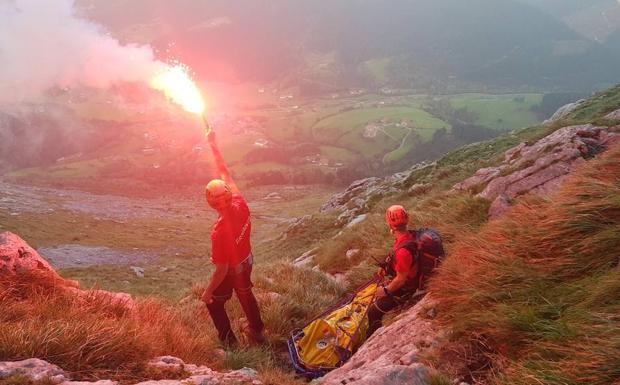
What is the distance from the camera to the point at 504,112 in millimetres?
178250

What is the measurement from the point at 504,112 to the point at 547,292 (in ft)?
630

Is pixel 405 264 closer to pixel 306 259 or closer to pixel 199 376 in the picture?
pixel 199 376

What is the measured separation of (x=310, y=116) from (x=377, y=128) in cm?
3839

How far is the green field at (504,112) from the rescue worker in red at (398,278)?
540 ft

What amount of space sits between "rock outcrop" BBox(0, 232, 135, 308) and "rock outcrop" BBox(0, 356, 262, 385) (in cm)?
Result: 183

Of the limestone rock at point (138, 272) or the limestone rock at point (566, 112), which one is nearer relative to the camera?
the limestone rock at point (138, 272)

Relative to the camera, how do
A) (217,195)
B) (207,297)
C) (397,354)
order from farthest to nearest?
1. (207,297)
2. (217,195)
3. (397,354)

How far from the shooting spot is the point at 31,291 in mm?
5926

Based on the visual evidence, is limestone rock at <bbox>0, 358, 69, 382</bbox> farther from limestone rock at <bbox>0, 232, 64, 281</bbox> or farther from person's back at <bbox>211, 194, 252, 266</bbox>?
person's back at <bbox>211, 194, 252, 266</bbox>

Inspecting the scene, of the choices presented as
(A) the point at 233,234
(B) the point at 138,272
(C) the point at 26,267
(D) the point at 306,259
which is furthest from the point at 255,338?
(B) the point at 138,272

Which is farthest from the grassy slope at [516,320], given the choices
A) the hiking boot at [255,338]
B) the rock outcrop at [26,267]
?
the rock outcrop at [26,267]

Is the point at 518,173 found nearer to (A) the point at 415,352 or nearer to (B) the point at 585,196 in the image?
(B) the point at 585,196

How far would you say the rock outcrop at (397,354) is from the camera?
14.0 feet

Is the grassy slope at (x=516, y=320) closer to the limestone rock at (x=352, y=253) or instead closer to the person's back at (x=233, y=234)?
the person's back at (x=233, y=234)
